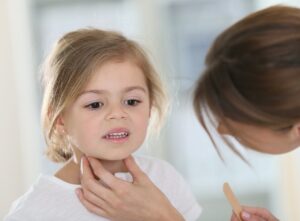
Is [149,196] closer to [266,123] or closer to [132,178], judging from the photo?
[132,178]

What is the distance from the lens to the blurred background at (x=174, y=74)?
3312mm

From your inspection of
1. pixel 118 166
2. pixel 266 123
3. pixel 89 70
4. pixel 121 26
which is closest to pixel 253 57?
pixel 266 123

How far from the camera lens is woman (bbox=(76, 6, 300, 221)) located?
1.17m

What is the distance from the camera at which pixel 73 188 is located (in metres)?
1.49

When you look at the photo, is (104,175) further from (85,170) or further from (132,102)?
(132,102)

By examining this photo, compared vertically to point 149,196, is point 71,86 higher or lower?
higher

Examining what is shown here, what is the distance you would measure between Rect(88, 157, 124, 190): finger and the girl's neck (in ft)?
0.17

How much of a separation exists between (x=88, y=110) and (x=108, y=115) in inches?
2.3

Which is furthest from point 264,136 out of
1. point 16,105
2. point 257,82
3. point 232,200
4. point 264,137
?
point 16,105

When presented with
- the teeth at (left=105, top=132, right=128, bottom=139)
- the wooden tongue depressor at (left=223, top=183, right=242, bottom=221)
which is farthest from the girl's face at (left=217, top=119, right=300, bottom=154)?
the teeth at (left=105, top=132, right=128, bottom=139)

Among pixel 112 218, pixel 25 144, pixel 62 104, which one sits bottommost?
pixel 25 144

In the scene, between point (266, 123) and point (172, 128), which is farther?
point (172, 128)

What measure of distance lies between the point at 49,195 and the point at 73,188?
64 millimetres

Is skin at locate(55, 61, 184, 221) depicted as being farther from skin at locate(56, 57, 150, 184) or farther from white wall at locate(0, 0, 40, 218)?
white wall at locate(0, 0, 40, 218)
